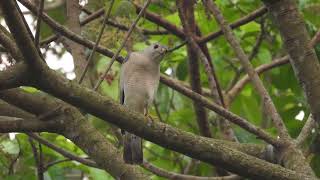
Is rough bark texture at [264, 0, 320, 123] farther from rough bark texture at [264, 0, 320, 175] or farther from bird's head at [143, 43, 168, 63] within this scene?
bird's head at [143, 43, 168, 63]

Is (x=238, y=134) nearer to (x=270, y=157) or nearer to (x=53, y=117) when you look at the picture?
(x=270, y=157)

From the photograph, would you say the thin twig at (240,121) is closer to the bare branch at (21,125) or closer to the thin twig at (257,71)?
the bare branch at (21,125)

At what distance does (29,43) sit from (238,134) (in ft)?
10.2

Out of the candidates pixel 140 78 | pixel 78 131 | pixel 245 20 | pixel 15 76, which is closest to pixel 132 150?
pixel 140 78

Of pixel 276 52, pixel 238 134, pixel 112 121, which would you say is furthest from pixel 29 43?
pixel 276 52

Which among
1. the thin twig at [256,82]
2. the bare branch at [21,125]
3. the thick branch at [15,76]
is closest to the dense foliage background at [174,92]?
the thin twig at [256,82]

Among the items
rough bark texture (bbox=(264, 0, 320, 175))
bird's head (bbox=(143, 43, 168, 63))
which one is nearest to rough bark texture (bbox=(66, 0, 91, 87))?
bird's head (bbox=(143, 43, 168, 63))

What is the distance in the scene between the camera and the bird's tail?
4.32m

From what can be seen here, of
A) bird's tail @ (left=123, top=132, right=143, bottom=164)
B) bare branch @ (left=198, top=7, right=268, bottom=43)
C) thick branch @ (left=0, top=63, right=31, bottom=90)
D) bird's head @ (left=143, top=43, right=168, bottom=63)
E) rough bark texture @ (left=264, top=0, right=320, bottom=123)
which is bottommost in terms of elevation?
bird's tail @ (left=123, top=132, right=143, bottom=164)

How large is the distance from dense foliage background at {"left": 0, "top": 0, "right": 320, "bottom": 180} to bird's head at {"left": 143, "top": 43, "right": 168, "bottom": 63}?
16 cm

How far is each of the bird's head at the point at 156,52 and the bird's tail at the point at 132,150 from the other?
26.2 inches

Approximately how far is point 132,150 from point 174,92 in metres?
1.81

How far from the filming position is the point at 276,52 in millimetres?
7145

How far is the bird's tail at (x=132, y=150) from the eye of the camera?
4320 mm
